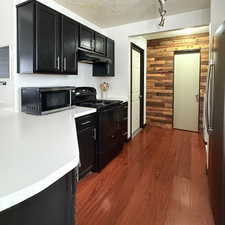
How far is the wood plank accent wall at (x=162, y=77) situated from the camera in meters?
4.82

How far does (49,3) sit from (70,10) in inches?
18.4

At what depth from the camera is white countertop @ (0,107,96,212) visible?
2.09 ft

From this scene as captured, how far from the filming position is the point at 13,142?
112cm

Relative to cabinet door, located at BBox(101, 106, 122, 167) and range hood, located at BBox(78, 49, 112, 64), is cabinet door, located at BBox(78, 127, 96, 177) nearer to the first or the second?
cabinet door, located at BBox(101, 106, 122, 167)

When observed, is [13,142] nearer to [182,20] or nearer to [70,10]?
[70,10]

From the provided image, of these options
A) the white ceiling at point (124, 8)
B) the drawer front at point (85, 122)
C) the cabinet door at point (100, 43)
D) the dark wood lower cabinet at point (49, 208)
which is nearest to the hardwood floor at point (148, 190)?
the drawer front at point (85, 122)

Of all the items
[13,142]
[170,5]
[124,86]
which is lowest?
[13,142]

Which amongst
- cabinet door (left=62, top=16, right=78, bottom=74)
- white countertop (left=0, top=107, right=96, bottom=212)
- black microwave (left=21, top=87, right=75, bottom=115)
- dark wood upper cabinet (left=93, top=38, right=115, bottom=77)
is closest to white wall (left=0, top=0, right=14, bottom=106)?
black microwave (left=21, top=87, right=75, bottom=115)

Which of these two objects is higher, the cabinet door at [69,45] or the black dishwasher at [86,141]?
the cabinet door at [69,45]

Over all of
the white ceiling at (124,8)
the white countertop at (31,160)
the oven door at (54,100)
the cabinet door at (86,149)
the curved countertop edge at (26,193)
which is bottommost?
the cabinet door at (86,149)

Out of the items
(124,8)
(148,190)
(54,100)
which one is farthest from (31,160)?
(124,8)

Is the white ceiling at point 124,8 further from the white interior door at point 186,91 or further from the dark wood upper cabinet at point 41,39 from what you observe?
the white interior door at point 186,91

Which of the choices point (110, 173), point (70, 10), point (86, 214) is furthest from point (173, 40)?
point (86, 214)

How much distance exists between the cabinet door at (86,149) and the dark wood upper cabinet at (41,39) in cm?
92
